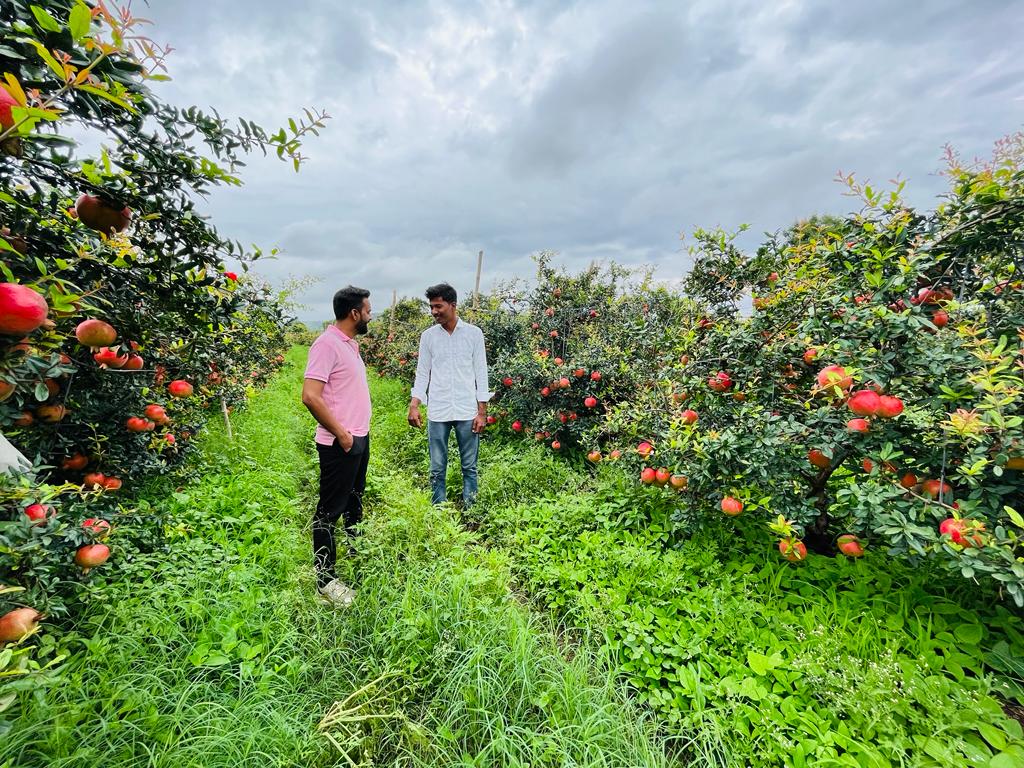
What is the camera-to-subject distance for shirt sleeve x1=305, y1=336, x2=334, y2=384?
253 cm

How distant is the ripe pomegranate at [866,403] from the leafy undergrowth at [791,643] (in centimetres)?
103

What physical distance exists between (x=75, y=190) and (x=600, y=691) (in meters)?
2.81

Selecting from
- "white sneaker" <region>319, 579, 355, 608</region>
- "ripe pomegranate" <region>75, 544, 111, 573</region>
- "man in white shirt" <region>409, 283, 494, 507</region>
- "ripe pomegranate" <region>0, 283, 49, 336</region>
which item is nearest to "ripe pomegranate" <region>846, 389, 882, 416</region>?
"man in white shirt" <region>409, 283, 494, 507</region>

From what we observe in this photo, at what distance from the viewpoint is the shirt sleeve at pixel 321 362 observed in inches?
99.7

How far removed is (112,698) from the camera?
1.58 metres

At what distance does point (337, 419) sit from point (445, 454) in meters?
1.30

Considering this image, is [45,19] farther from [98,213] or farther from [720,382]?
[720,382]

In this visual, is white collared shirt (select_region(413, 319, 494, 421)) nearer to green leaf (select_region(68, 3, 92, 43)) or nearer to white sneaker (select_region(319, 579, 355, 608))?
white sneaker (select_region(319, 579, 355, 608))

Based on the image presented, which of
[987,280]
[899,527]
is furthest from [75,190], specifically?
[987,280]

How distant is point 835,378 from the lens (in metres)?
2.02

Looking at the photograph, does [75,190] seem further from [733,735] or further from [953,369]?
[953,369]

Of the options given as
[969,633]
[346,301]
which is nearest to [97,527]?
[346,301]

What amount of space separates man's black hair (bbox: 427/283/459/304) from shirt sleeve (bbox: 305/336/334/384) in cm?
122

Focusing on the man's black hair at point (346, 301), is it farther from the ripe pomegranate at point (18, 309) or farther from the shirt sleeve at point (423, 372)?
the ripe pomegranate at point (18, 309)
